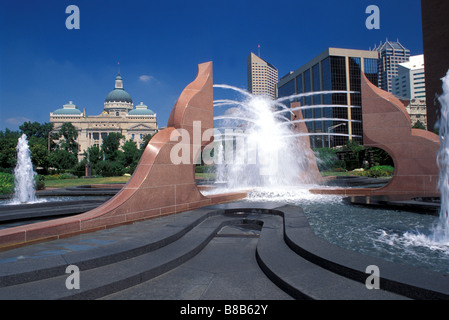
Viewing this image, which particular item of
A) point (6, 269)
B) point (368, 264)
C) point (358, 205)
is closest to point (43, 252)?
point (6, 269)

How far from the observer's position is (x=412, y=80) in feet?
458

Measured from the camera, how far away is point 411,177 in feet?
37.3

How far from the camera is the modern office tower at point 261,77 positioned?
9400 cm

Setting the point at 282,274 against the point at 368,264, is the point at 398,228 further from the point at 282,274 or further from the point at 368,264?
the point at 282,274

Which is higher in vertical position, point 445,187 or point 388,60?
point 388,60

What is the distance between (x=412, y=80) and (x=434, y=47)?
401 ft

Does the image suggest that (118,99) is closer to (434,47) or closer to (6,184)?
(434,47)

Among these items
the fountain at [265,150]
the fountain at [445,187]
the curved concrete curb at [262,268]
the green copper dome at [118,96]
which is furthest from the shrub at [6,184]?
the green copper dome at [118,96]

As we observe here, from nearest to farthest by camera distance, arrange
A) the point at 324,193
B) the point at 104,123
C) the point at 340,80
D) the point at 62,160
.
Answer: the point at 324,193 → the point at 62,160 → the point at 340,80 → the point at 104,123

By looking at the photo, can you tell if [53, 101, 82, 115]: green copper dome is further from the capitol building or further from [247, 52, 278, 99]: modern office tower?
[247, 52, 278, 99]: modern office tower

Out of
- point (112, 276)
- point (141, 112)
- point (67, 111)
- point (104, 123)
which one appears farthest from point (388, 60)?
point (112, 276)

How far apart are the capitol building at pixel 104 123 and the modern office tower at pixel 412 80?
393ft

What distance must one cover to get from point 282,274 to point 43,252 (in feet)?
13.2

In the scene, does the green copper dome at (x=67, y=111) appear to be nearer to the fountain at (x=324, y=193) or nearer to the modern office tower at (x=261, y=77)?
the modern office tower at (x=261, y=77)
